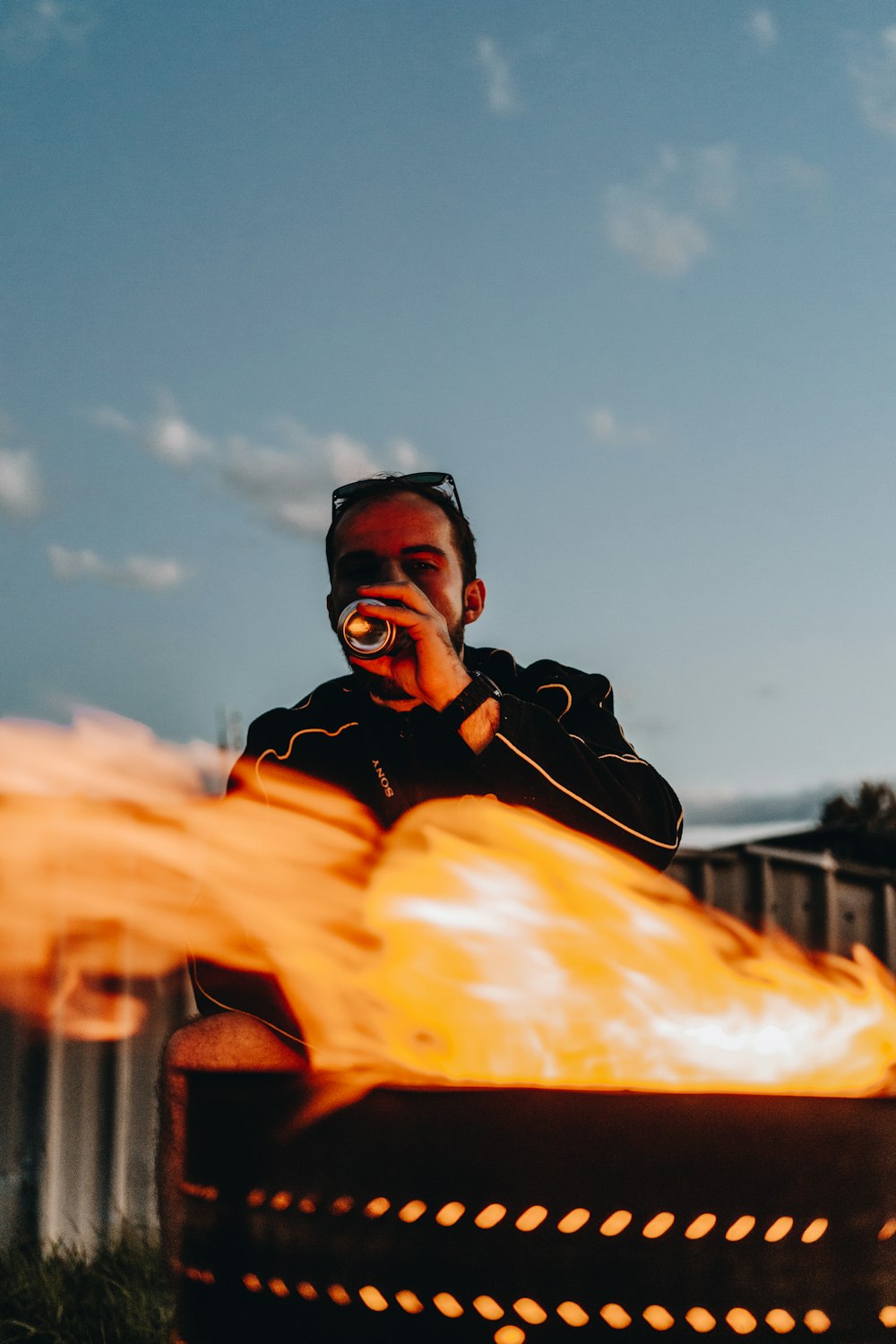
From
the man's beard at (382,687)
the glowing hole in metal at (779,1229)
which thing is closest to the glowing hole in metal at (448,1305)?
the glowing hole in metal at (779,1229)

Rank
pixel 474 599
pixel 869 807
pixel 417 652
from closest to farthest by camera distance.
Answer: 1. pixel 417 652
2. pixel 474 599
3. pixel 869 807

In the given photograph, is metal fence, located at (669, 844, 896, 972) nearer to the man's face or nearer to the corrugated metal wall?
the corrugated metal wall

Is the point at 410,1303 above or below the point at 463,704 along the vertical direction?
below

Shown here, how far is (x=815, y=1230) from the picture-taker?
1.20 meters

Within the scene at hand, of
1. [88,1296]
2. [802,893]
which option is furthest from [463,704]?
[802,893]

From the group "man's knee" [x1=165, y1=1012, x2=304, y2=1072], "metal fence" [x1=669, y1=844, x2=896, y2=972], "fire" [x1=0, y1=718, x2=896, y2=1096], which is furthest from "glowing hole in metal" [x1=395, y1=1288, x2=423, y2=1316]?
"metal fence" [x1=669, y1=844, x2=896, y2=972]

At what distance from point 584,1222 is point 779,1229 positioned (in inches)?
8.7

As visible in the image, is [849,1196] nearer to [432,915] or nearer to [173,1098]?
[432,915]

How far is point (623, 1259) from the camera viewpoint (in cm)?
117

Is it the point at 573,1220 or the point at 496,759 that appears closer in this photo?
the point at 573,1220

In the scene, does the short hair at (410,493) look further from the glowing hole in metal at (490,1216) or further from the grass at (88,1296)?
the grass at (88,1296)

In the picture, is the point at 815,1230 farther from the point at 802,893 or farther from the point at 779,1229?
the point at 802,893

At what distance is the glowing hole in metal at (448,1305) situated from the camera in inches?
46.5

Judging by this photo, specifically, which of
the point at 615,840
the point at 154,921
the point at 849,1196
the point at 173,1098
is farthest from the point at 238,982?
the point at 154,921
